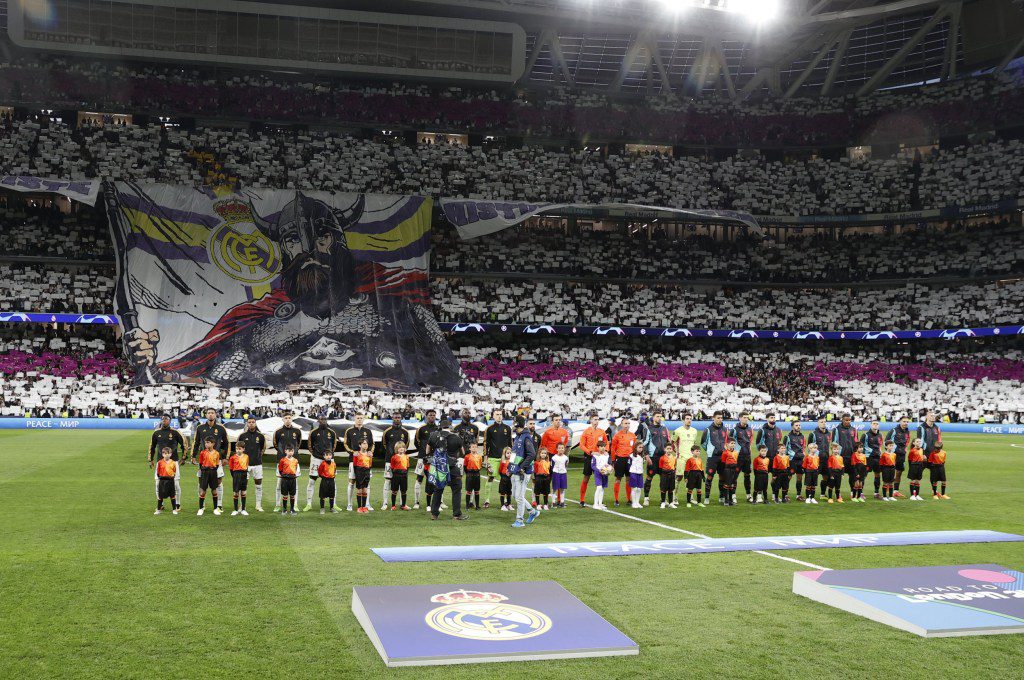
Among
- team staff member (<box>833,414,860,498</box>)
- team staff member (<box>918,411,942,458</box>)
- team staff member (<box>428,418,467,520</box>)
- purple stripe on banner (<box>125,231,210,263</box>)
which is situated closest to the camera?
team staff member (<box>428,418,467,520</box>)

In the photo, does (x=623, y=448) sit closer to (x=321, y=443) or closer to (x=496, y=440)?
(x=496, y=440)

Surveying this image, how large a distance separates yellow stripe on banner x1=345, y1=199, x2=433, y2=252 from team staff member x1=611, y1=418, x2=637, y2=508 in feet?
113

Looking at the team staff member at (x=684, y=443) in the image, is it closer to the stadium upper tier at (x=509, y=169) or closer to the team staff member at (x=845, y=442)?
the team staff member at (x=845, y=442)

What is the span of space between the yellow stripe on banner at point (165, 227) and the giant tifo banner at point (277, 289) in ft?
0.18

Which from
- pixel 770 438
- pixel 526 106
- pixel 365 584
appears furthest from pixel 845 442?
pixel 526 106

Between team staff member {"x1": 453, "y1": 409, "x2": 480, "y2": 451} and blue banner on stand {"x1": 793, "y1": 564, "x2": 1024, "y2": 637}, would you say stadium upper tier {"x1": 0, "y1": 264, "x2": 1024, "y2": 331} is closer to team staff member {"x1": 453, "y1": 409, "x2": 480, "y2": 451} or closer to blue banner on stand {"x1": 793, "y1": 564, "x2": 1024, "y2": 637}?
team staff member {"x1": 453, "y1": 409, "x2": 480, "y2": 451}

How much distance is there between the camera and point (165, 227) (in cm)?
4916

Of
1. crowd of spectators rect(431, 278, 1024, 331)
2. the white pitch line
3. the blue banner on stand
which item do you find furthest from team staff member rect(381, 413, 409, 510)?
crowd of spectators rect(431, 278, 1024, 331)

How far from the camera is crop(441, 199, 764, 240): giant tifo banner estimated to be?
51.8 meters

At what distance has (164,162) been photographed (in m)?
53.3

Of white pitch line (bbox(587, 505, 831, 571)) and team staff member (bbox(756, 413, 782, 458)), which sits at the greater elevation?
team staff member (bbox(756, 413, 782, 458))

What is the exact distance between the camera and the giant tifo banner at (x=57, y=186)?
46750mm

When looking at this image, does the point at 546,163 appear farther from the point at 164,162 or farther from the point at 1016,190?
the point at 1016,190

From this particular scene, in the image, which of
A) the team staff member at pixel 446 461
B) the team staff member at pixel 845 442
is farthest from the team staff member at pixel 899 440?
the team staff member at pixel 446 461
